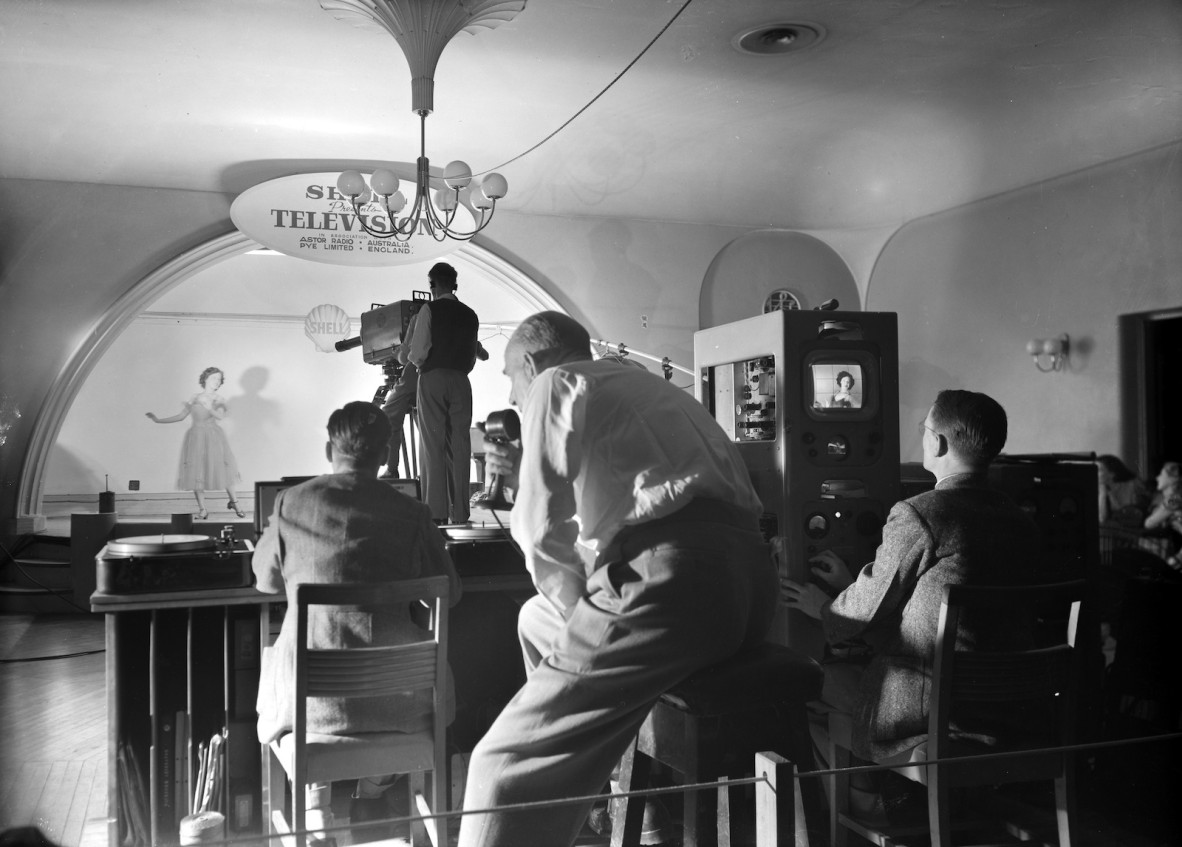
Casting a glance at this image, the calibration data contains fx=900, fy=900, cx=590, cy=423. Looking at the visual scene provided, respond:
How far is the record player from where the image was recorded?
1.85 meters

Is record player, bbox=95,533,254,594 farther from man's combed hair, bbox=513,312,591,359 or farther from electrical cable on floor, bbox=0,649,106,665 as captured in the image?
man's combed hair, bbox=513,312,591,359

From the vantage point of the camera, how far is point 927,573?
186 centimetres

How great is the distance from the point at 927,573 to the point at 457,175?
4.09 feet

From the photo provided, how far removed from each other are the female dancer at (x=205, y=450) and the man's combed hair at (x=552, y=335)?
505mm

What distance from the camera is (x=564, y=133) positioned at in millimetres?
1860

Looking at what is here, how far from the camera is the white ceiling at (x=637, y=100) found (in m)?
1.63

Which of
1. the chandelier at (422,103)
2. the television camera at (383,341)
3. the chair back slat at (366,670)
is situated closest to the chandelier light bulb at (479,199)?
the chandelier at (422,103)

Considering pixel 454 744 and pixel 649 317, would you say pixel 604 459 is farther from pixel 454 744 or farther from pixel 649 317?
pixel 454 744

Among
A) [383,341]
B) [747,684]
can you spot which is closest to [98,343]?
[383,341]

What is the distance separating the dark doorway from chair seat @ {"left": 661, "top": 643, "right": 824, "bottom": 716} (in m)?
1.05

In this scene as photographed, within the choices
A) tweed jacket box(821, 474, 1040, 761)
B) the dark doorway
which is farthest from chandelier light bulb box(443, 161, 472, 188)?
the dark doorway

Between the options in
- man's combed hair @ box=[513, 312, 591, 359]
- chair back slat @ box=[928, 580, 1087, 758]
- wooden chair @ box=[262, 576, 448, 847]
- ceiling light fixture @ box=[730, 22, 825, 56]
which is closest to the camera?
man's combed hair @ box=[513, 312, 591, 359]

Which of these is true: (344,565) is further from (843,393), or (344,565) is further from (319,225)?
(843,393)

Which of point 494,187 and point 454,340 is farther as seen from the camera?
point 494,187
